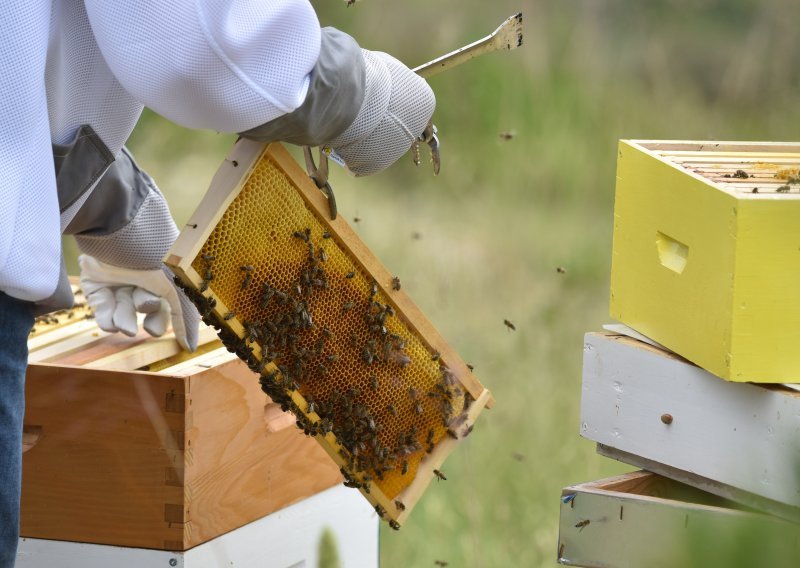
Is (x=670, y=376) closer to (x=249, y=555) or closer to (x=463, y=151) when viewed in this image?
(x=249, y=555)

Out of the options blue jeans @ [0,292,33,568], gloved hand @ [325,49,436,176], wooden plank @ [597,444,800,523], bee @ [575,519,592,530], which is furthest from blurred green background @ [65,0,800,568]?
blue jeans @ [0,292,33,568]

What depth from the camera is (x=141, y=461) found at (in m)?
2.33

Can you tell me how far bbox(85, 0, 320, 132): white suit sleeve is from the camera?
1.53 meters

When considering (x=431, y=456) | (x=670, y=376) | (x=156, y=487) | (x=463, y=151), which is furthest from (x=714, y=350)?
(x=463, y=151)

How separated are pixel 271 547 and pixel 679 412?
1269mm

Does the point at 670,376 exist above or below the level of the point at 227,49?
below

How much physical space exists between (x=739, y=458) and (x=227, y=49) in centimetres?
127

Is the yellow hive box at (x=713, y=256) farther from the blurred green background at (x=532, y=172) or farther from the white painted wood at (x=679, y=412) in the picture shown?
the blurred green background at (x=532, y=172)

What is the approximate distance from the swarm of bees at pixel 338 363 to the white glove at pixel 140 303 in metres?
0.71

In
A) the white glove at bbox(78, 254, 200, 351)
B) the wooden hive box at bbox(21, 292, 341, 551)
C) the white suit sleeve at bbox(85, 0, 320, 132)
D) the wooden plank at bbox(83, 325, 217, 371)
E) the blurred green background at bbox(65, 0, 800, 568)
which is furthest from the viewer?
the blurred green background at bbox(65, 0, 800, 568)

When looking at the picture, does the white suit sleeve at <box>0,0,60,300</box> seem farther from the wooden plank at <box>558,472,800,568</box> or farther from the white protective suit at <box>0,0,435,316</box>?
the wooden plank at <box>558,472,800,568</box>

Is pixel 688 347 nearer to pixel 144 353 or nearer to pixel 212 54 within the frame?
pixel 212 54

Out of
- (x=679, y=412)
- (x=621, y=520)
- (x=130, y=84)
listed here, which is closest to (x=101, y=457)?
(x=130, y=84)

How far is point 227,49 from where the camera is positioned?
5.10 feet
